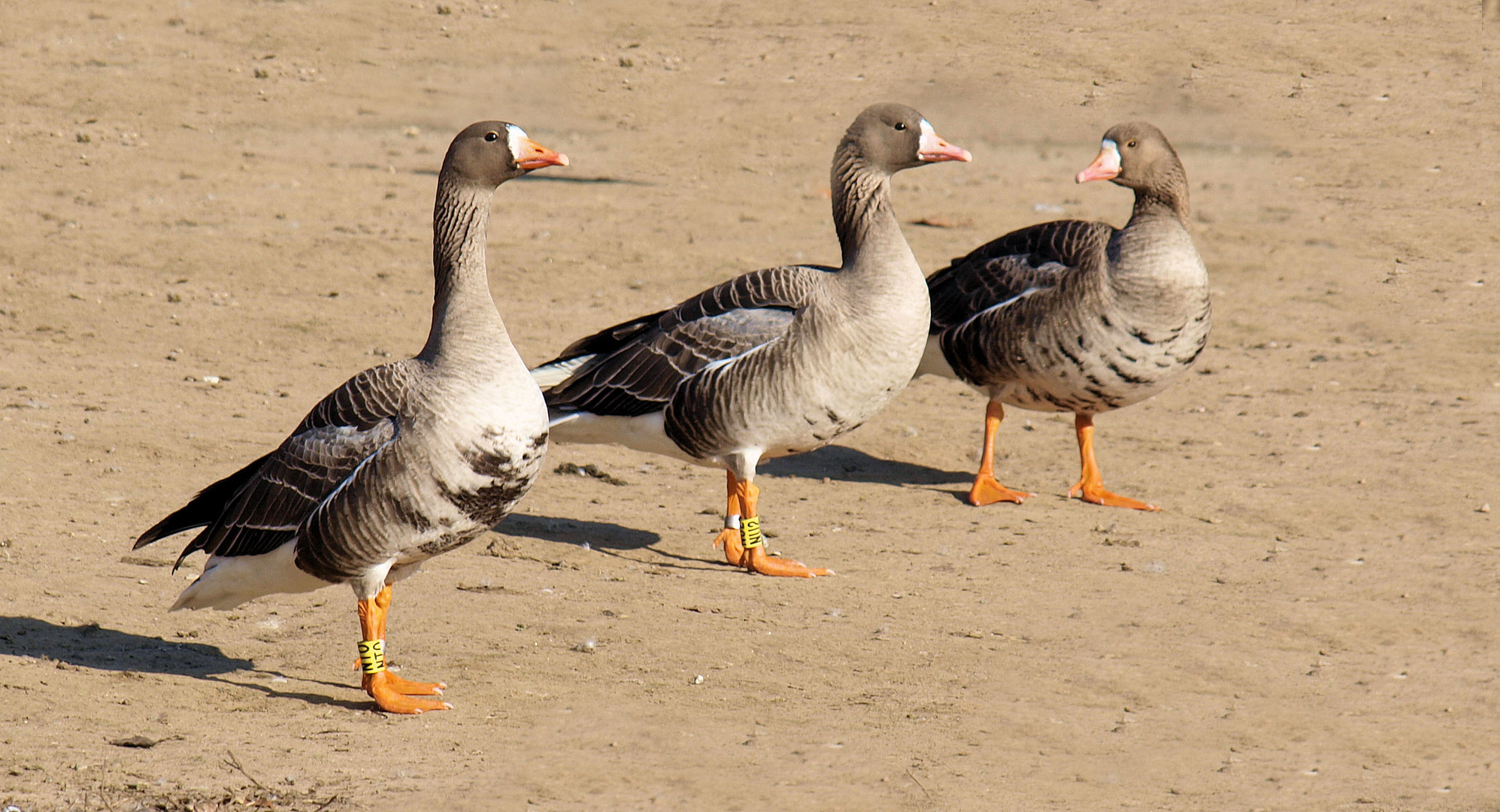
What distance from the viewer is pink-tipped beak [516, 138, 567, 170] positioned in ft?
22.0

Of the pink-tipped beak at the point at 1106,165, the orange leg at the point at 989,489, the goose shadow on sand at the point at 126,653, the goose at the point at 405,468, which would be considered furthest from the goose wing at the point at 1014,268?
the goose shadow on sand at the point at 126,653

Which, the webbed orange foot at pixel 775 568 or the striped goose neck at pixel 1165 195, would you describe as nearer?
the webbed orange foot at pixel 775 568

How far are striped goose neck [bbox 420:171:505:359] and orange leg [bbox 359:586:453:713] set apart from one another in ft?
3.52

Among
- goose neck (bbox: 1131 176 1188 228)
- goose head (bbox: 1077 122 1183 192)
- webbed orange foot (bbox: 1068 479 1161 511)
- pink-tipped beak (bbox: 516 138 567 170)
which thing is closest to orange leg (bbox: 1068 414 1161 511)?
webbed orange foot (bbox: 1068 479 1161 511)

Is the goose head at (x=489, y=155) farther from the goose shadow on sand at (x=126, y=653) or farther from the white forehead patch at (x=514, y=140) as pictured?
the goose shadow on sand at (x=126, y=653)

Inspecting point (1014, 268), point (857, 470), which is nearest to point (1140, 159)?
point (1014, 268)

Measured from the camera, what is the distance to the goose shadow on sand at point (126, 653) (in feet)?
21.9

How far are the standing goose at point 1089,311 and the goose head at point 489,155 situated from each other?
4.09 metres

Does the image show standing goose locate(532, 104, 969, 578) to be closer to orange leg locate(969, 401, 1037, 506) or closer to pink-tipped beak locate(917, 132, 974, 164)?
pink-tipped beak locate(917, 132, 974, 164)

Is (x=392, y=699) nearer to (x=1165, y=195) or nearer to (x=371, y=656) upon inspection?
(x=371, y=656)

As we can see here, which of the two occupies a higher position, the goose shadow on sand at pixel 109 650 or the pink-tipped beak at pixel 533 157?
the pink-tipped beak at pixel 533 157

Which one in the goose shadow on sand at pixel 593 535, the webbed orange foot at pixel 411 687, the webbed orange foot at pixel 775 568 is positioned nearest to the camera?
the webbed orange foot at pixel 411 687

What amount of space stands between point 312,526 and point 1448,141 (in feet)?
52.8

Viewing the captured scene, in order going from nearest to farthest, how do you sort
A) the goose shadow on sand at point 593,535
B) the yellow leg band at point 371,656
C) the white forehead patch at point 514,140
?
the yellow leg band at point 371,656 → the white forehead patch at point 514,140 → the goose shadow on sand at point 593,535
